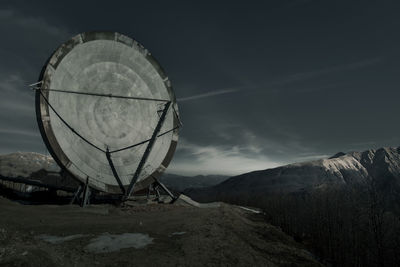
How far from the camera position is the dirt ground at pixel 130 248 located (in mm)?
13190

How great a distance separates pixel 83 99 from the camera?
2742 cm

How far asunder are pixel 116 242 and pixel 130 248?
1423 millimetres

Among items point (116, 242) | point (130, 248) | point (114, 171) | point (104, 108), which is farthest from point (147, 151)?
point (130, 248)

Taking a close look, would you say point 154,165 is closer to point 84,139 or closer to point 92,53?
point 84,139

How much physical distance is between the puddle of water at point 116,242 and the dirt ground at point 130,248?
33cm

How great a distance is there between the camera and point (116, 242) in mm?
16516

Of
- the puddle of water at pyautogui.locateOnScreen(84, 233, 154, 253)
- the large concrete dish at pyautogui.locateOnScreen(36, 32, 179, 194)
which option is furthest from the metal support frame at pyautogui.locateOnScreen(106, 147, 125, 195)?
the puddle of water at pyautogui.locateOnScreen(84, 233, 154, 253)

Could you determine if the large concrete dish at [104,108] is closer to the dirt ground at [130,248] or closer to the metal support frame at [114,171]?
the metal support frame at [114,171]

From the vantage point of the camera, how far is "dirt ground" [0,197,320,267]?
1319cm

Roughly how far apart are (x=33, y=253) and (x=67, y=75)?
18430 millimetres

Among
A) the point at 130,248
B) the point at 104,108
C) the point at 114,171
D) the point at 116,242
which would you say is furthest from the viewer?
the point at 104,108

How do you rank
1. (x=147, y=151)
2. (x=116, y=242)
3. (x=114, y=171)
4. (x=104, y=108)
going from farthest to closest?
(x=147, y=151)
(x=104, y=108)
(x=114, y=171)
(x=116, y=242)

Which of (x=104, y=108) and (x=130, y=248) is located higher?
(x=104, y=108)

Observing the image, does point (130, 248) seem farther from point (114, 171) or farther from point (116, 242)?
point (114, 171)
